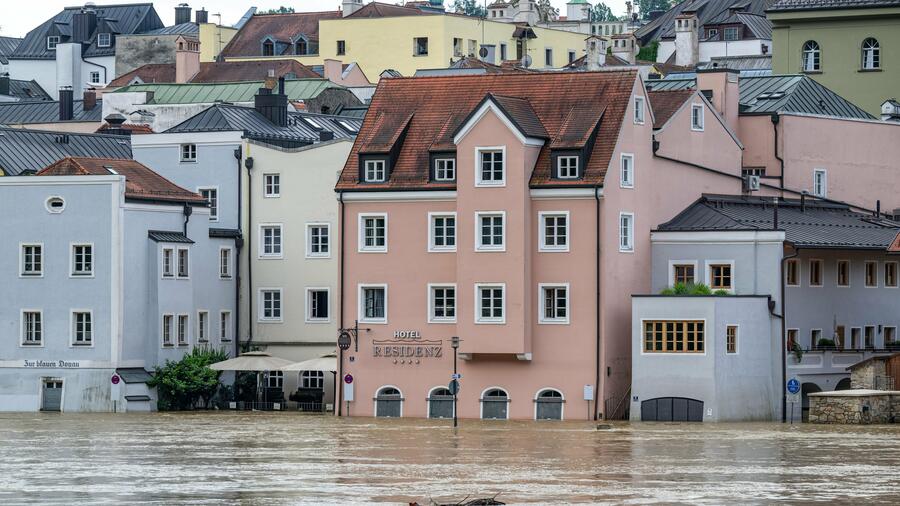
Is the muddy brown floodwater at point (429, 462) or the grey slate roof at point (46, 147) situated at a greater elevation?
the grey slate roof at point (46, 147)

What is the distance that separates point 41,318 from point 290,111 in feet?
90.5

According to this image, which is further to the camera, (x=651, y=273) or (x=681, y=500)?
(x=651, y=273)

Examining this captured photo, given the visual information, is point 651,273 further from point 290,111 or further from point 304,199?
point 290,111

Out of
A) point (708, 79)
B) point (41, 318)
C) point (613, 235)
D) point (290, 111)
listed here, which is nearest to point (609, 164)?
point (613, 235)

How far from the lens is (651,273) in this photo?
10475 centimetres

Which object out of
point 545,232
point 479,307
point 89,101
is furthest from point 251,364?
point 89,101

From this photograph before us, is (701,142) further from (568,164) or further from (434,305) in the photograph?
(434,305)

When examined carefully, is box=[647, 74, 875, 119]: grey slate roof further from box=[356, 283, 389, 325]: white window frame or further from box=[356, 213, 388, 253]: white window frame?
box=[356, 283, 389, 325]: white window frame

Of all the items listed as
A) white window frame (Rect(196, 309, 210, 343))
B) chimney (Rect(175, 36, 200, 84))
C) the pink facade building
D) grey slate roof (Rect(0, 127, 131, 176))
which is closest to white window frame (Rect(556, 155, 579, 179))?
the pink facade building

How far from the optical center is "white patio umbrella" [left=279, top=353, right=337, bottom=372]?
108m

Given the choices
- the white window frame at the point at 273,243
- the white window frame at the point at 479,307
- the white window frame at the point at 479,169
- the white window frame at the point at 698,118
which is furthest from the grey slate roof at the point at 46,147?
the white window frame at the point at 698,118

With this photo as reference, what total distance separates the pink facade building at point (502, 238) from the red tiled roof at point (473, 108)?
0.08 m

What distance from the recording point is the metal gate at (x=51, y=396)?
354ft

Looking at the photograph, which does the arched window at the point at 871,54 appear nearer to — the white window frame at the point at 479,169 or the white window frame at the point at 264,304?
the white window frame at the point at 264,304
